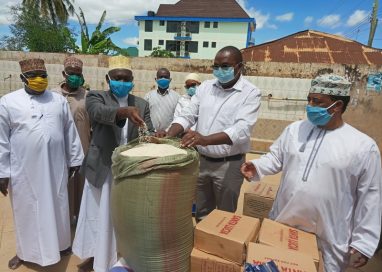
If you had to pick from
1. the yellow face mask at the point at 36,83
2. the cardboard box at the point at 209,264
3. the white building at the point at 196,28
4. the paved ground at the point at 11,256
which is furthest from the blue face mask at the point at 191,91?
the white building at the point at 196,28

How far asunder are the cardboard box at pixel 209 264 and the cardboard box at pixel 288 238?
0.80 feet

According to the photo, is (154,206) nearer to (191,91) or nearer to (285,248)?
(285,248)

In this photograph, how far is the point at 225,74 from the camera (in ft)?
8.74

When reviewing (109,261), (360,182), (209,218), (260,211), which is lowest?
(109,261)

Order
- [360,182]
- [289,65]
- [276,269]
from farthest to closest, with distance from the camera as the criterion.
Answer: [289,65]
[360,182]
[276,269]

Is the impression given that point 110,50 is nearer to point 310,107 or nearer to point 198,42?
point 310,107

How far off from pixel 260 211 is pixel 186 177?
1.75 metres

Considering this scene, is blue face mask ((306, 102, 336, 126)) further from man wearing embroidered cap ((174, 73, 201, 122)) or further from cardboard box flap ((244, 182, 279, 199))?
man wearing embroidered cap ((174, 73, 201, 122))

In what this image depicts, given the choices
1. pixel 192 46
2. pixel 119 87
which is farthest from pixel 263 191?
pixel 192 46

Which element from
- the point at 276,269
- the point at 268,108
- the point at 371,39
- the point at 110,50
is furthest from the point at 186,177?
the point at 371,39

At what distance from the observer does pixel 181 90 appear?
8.33m

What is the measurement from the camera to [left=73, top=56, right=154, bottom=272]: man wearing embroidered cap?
2566 mm

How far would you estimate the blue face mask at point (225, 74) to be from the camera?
2.65 meters

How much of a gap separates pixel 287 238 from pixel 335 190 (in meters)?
0.44
